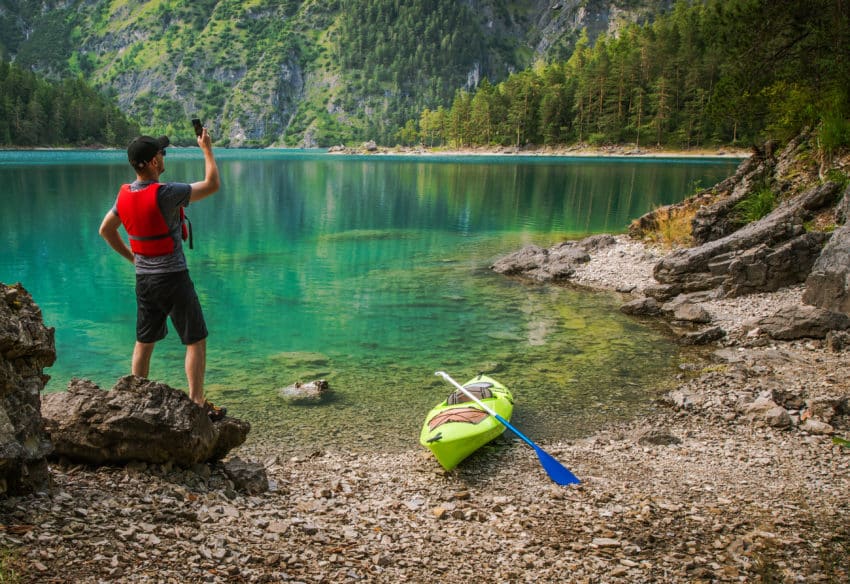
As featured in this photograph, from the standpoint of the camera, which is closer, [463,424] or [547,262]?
[463,424]

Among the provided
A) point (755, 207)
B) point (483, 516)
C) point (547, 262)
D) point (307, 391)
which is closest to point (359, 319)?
point (307, 391)

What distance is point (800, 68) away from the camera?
72.0 feet

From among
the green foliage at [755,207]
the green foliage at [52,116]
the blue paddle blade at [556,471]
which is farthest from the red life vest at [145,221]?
the green foliage at [52,116]

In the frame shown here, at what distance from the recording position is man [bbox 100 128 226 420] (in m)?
6.97

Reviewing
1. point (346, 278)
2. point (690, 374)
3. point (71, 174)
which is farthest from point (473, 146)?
point (690, 374)

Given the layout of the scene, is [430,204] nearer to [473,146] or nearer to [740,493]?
[740,493]

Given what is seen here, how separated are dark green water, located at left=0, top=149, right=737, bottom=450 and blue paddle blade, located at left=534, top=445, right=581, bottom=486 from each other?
184 cm

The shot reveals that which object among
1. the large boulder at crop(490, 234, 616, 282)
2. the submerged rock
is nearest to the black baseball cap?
the submerged rock

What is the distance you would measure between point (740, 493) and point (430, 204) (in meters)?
43.3

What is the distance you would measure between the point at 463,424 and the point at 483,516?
2423mm

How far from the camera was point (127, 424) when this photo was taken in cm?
671

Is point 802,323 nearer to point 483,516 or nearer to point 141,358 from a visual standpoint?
point 483,516

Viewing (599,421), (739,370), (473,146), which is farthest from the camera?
(473,146)

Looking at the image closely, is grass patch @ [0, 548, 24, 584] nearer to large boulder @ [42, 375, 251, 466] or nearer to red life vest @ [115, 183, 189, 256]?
large boulder @ [42, 375, 251, 466]
